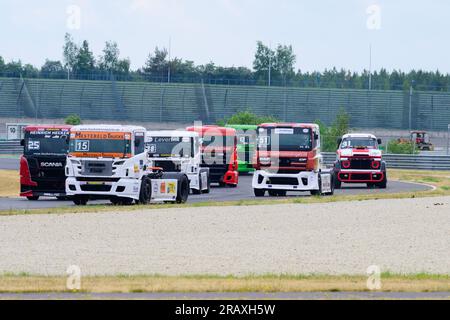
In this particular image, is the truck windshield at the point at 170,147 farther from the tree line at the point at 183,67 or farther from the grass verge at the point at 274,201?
the tree line at the point at 183,67

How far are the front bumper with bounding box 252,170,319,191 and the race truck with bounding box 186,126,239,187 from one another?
625cm

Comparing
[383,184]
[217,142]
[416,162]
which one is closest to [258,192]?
[217,142]

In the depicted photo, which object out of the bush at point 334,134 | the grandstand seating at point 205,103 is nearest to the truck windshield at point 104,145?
the bush at point 334,134

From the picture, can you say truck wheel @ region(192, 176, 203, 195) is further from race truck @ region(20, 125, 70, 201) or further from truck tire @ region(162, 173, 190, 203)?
race truck @ region(20, 125, 70, 201)

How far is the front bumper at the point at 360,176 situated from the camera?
45438 millimetres

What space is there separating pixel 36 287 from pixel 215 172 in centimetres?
2980

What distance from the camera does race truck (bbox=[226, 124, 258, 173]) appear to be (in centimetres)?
5391

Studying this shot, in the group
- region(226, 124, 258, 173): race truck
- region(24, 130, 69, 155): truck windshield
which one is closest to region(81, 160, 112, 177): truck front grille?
region(24, 130, 69, 155): truck windshield

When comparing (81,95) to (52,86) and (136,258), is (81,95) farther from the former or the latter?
(136,258)

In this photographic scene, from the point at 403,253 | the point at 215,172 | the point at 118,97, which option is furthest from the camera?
the point at 118,97

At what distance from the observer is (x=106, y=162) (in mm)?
30688

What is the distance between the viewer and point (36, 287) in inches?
584

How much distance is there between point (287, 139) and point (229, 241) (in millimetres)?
15271

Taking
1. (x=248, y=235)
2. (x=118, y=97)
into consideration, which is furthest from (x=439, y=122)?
(x=248, y=235)
